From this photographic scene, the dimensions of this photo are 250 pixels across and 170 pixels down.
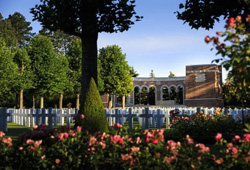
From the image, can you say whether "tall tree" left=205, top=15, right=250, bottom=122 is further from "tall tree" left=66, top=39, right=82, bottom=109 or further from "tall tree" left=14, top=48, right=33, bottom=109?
"tall tree" left=66, top=39, right=82, bottom=109

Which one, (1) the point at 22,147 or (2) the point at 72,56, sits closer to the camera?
(1) the point at 22,147

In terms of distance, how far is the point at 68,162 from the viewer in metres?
6.38

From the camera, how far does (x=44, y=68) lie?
34344mm

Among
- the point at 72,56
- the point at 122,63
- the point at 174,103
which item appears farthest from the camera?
the point at 174,103

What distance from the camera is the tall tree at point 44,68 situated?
3403 centimetres

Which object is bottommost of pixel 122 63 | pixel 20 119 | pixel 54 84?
pixel 20 119

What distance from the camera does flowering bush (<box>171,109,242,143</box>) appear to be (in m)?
12.1

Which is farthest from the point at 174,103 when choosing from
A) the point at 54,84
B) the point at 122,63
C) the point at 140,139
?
the point at 140,139

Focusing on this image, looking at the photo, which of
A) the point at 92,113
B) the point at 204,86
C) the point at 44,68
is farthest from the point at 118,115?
the point at 204,86

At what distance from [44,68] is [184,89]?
91.3 ft

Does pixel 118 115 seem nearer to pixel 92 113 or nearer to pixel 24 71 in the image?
pixel 92 113

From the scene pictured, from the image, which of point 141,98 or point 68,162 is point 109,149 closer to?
point 68,162

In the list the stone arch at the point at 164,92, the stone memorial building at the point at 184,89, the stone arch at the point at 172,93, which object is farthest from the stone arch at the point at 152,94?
the stone arch at the point at 172,93

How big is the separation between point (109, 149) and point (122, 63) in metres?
36.4
